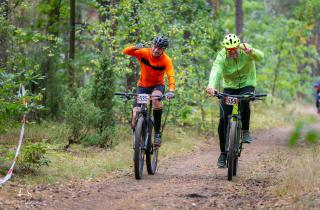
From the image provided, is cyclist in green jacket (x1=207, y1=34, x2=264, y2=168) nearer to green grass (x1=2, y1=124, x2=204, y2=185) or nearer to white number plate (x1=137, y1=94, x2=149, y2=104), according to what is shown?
white number plate (x1=137, y1=94, x2=149, y2=104)

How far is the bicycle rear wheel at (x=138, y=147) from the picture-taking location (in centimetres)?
811

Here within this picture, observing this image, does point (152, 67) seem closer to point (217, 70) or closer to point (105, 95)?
point (217, 70)

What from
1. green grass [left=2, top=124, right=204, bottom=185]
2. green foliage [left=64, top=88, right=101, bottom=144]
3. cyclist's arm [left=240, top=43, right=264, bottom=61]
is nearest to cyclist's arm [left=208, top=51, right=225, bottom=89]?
cyclist's arm [left=240, top=43, right=264, bottom=61]

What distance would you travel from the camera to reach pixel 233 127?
8.20 m

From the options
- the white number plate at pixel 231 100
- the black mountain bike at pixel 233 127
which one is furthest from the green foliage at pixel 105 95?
the white number plate at pixel 231 100

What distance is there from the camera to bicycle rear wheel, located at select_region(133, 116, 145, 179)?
811cm

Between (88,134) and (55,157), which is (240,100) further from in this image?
(88,134)

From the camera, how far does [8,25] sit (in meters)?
11.2

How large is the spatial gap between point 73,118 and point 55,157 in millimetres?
1589

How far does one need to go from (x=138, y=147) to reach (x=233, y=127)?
1497 mm

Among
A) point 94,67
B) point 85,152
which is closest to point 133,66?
point 94,67

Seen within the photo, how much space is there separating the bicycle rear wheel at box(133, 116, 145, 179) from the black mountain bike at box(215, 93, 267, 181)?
1274mm

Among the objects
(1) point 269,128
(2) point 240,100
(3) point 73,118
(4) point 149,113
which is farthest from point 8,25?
(1) point 269,128

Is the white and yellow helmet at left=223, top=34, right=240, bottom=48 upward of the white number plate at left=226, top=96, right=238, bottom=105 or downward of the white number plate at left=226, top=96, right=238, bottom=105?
upward
